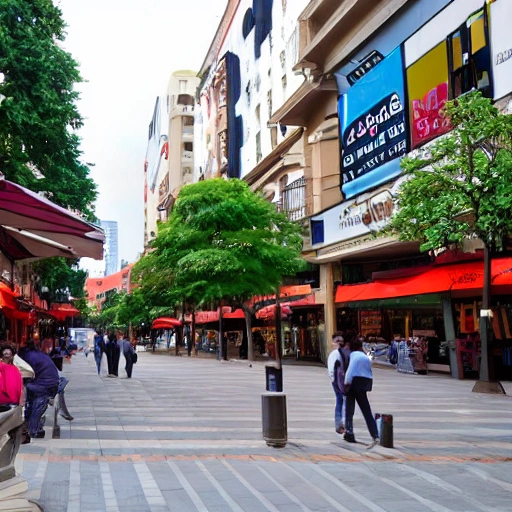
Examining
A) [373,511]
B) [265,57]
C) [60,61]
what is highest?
[265,57]

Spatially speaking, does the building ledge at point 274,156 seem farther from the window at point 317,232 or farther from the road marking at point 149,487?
the road marking at point 149,487

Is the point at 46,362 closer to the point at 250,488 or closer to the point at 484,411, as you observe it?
the point at 250,488

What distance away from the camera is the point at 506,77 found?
20.7 m

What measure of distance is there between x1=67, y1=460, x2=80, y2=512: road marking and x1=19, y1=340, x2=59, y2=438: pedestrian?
2.27 meters

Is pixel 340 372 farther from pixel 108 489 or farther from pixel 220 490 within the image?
pixel 108 489

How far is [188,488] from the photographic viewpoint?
8.19 metres

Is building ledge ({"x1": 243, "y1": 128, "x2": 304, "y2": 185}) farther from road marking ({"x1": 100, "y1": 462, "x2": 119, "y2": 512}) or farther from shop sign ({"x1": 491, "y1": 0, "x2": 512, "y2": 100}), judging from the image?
road marking ({"x1": 100, "y1": 462, "x2": 119, "y2": 512})

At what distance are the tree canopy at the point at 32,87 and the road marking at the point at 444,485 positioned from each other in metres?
15.7

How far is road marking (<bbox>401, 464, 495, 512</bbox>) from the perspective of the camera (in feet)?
25.0

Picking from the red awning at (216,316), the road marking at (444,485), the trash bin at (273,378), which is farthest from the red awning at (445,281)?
the red awning at (216,316)

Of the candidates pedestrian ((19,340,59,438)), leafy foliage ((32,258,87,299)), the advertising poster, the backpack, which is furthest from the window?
pedestrian ((19,340,59,438))

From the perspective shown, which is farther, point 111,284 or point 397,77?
point 111,284

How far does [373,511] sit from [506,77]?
16.3 metres

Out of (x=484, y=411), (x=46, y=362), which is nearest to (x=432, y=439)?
(x=484, y=411)
